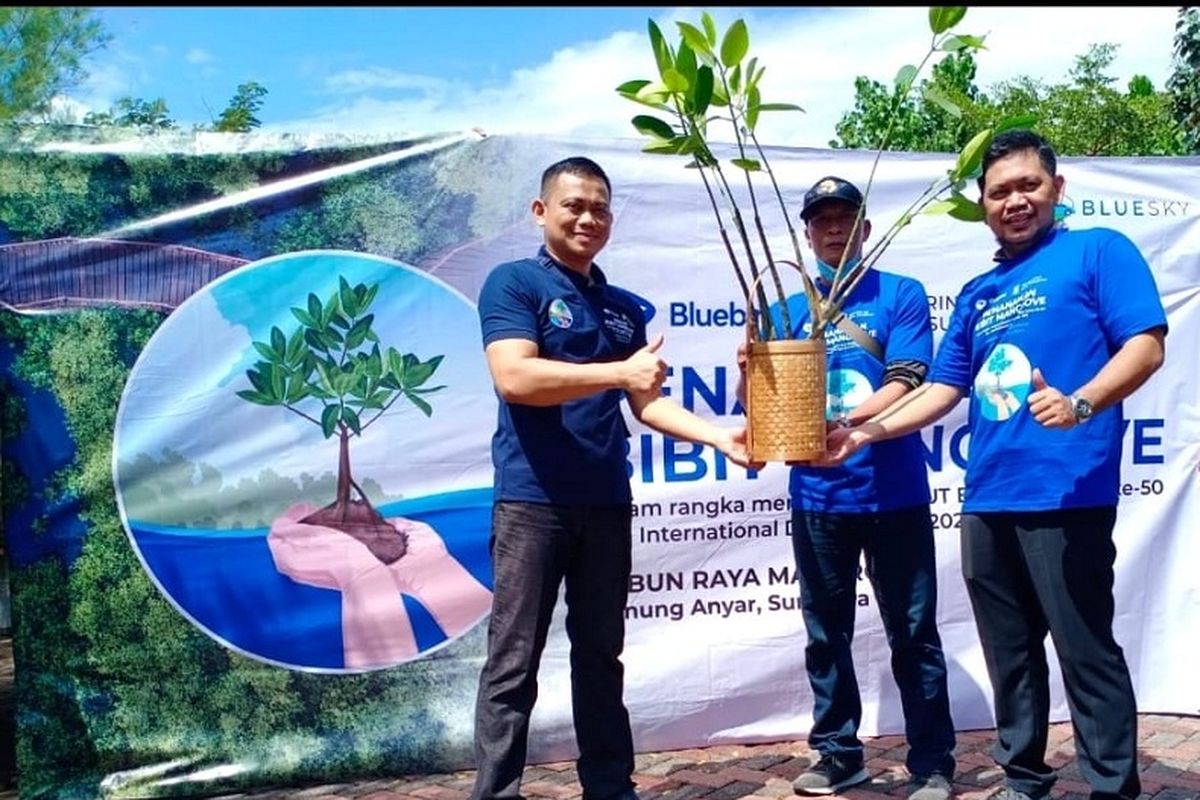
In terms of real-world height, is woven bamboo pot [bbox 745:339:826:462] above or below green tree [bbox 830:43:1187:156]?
below

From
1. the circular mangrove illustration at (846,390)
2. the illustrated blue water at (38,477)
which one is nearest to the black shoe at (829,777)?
the circular mangrove illustration at (846,390)

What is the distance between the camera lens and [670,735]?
4.26 m

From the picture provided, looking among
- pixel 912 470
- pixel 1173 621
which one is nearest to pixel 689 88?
pixel 912 470

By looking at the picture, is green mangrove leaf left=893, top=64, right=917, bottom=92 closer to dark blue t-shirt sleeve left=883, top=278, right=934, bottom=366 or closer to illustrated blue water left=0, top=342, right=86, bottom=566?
dark blue t-shirt sleeve left=883, top=278, right=934, bottom=366

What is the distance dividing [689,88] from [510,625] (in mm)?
1481

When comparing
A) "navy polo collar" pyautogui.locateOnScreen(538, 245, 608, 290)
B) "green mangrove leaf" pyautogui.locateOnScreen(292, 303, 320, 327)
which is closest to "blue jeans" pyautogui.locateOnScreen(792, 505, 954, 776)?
"navy polo collar" pyautogui.locateOnScreen(538, 245, 608, 290)

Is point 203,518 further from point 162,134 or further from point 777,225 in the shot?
point 777,225

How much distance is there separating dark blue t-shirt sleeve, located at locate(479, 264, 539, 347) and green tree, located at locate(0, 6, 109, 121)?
1171 cm

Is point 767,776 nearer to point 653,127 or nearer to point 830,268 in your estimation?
point 830,268

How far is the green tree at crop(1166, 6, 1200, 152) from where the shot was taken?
12594 millimetres

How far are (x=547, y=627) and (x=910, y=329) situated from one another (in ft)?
4.64

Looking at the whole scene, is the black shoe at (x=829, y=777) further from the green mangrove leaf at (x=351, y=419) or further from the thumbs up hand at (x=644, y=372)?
the green mangrove leaf at (x=351, y=419)

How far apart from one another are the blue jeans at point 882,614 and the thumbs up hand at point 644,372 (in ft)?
3.24

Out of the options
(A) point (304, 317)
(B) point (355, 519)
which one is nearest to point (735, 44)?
(A) point (304, 317)
